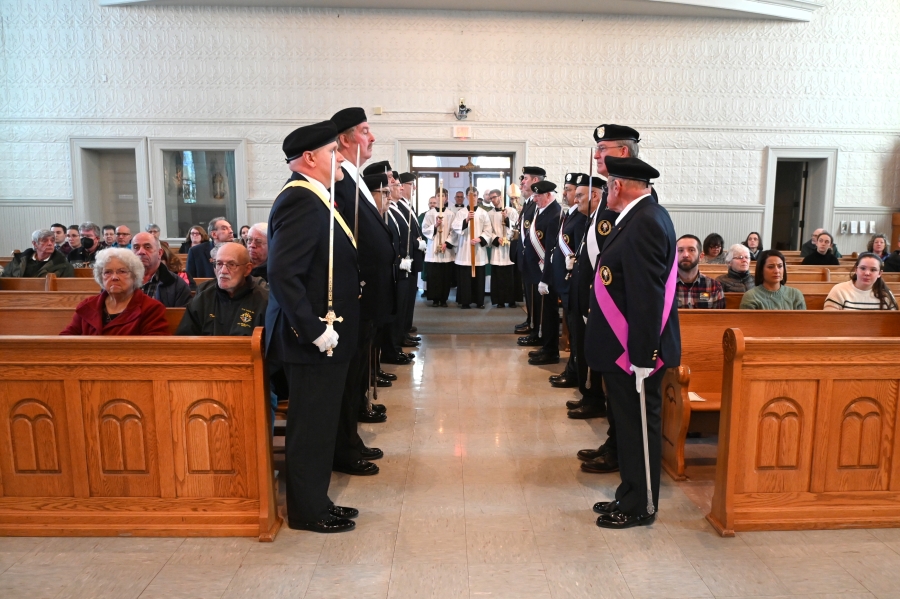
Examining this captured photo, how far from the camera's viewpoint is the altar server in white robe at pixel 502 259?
348 inches

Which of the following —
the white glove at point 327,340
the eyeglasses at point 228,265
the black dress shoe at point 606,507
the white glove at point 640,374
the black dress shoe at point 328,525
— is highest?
the eyeglasses at point 228,265

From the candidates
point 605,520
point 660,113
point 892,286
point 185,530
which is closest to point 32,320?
point 185,530

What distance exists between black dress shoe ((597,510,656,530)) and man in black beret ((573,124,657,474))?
1.76 ft

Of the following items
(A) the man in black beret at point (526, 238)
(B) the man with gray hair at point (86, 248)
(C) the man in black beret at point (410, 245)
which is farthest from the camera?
(B) the man with gray hair at point (86, 248)

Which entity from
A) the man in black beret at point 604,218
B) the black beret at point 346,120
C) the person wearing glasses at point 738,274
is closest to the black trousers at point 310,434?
the black beret at point 346,120

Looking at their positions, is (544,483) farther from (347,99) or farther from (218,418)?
(347,99)

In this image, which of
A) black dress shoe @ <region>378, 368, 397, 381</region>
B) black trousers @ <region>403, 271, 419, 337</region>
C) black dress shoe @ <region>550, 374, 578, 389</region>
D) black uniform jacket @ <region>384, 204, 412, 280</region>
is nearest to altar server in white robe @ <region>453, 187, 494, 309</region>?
black trousers @ <region>403, 271, 419, 337</region>

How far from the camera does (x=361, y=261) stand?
11.2 ft

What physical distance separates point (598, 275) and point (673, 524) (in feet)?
3.83

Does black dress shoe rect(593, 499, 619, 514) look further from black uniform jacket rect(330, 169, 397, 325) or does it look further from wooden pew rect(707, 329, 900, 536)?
black uniform jacket rect(330, 169, 397, 325)

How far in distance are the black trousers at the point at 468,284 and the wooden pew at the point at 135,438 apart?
625cm

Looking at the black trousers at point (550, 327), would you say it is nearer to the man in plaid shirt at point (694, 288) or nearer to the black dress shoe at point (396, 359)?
the black dress shoe at point (396, 359)

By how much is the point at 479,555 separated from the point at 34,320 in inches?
114

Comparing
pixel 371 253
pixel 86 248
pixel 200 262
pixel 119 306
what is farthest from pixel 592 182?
pixel 86 248
